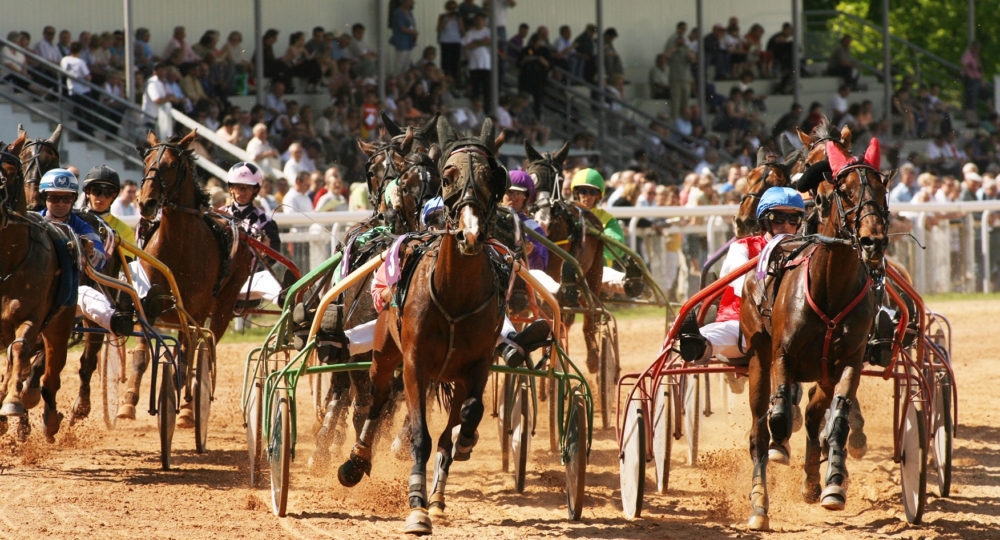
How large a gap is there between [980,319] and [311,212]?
7433 mm

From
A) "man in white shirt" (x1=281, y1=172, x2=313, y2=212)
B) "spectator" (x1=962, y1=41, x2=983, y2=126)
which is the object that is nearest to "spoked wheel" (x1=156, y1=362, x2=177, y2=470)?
"man in white shirt" (x1=281, y1=172, x2=313, y2=212)

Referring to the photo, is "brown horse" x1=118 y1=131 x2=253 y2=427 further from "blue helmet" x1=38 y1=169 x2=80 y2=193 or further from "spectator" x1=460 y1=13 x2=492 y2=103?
"spectator" x1=460 y1=13 x2=492 y2=103

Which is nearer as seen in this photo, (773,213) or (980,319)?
(773,213)

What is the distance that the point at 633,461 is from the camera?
21.9 ft

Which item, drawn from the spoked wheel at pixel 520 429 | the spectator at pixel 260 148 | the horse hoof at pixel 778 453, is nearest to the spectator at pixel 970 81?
the spectator at pixel 260 148

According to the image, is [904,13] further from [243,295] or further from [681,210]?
[243,295]

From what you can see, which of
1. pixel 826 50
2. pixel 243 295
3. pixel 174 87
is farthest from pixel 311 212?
pixel 826 50

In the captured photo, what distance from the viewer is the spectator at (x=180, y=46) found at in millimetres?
16672

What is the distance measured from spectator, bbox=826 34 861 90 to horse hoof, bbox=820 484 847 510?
63.9 ft

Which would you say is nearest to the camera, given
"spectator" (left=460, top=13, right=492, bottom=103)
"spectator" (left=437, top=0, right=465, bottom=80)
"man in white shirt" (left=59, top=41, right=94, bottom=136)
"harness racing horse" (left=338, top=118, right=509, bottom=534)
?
"harness racing horse" (left=338, top=118, right=509, bottom=534)

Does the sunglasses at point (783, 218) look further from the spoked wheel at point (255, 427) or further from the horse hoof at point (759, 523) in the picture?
the spoked wheel at point (255, 427)

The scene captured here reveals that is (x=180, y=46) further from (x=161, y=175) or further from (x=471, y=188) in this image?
(x=471, y=188)

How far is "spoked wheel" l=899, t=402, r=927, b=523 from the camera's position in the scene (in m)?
6.44

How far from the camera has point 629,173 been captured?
16.1 meters
